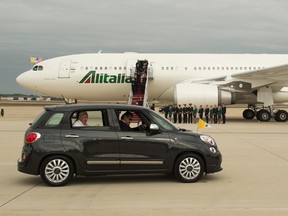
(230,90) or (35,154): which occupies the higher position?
(230,90)

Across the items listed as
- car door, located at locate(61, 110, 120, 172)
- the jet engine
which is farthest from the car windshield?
the jet engine

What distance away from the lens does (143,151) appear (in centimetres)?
767

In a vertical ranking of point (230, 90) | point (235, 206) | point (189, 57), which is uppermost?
point (189, 57)

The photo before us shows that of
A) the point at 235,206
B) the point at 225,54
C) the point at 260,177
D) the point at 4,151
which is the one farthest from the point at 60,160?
the point at 225,54

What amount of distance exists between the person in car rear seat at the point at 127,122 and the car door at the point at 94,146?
0.24 metres

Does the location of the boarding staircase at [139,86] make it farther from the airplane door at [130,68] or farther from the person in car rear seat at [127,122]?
the person in car rear seat at [127,122]

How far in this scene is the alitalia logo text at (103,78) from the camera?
25.5m

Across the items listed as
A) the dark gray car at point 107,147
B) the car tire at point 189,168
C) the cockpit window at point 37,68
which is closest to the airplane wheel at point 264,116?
the cockpit window at point 37,68

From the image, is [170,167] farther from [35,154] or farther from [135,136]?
[35,154]

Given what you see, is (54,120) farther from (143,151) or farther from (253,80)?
(253,80)

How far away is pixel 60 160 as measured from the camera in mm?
7438

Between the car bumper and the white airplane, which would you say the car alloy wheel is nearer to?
the car bumper

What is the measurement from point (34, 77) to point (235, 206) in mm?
21591

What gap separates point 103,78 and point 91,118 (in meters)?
17.8
